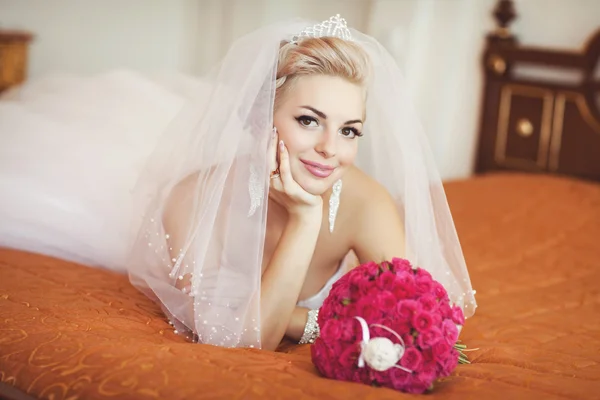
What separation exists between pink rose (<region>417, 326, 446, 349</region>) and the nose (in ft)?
2.33

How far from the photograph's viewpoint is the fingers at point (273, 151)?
221 cm

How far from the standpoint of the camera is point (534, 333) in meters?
2.45

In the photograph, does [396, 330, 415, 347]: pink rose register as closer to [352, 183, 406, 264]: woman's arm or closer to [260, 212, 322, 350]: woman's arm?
[260, 212, 322, 350]: woman's arm

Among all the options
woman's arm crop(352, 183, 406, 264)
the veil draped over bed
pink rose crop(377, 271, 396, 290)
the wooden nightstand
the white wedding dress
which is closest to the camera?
pink rose crop(377, 271, 396, 290)

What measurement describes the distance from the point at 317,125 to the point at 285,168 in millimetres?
154

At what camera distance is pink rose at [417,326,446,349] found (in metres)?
1.63

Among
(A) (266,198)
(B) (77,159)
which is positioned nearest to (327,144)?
(A) (266,198)

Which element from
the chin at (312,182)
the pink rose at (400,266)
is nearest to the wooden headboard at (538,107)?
the chin at (312,182)

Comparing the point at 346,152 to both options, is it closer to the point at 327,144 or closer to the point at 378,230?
the point at 327,144

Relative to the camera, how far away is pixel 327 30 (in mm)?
2355

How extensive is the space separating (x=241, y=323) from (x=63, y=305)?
51cm

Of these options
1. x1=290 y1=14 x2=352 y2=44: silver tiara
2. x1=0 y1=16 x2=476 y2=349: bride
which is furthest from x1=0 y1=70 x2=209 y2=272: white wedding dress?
x1=290 y1=14 x2=352 y2=44: silver tiara

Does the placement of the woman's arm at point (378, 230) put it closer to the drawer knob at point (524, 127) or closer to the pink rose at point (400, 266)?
the pink rose at point (400, 266)

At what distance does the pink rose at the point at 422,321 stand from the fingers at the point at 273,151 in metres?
0.73
